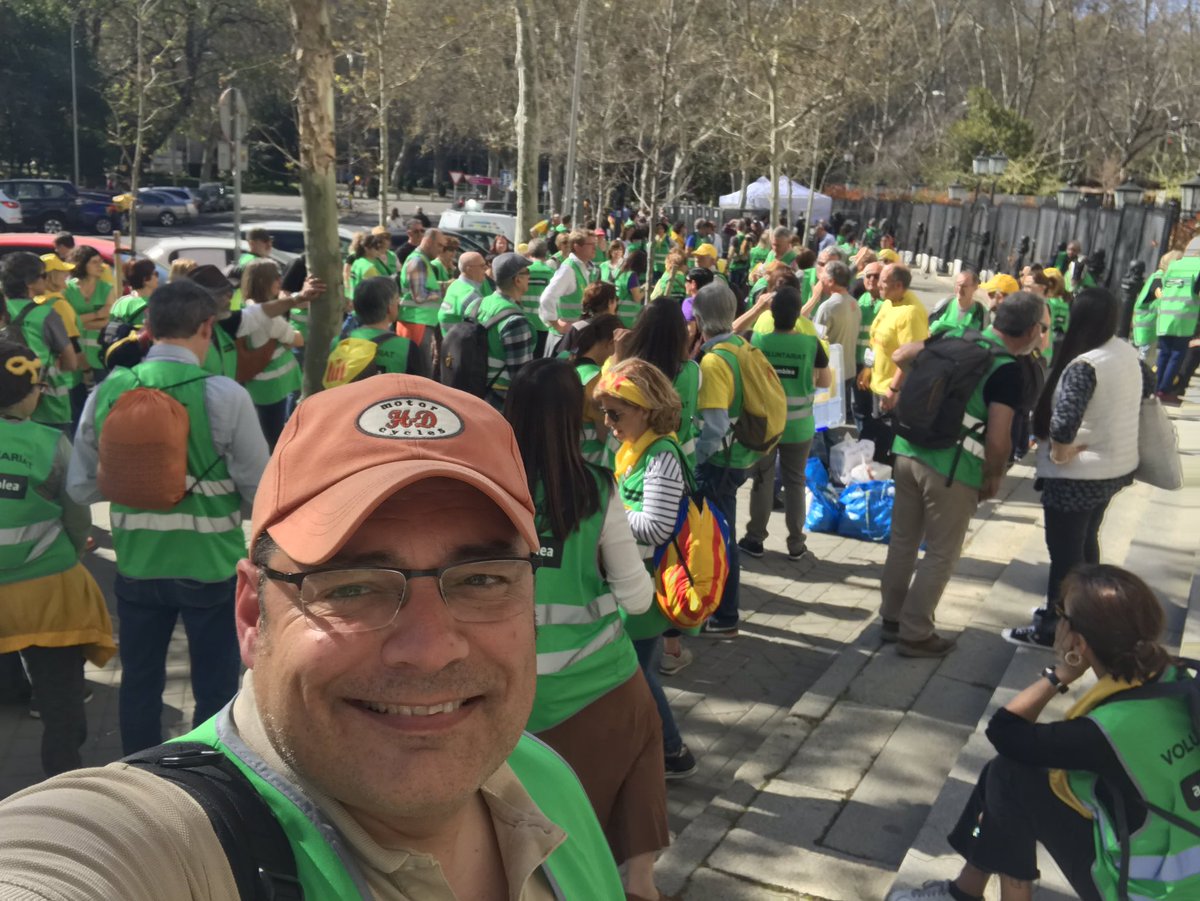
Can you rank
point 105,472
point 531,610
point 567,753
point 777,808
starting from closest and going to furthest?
point 531,610
point 567,753
point 105,472
point 777,808

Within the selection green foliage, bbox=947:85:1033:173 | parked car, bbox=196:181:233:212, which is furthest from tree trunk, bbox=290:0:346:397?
parked car, bbox=196:181:233:212

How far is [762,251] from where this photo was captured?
16906 millimetres

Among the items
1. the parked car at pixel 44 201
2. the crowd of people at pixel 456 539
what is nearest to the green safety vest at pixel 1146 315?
the crowd of people at pixel 456 539

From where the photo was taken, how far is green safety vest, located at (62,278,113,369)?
9.30 metres

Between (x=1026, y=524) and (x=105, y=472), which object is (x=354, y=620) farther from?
(x=1026, y=524)

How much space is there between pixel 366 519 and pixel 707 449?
17.2 ft

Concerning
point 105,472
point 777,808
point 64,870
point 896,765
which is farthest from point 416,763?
point 896,765

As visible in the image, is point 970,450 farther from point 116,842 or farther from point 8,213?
point 8,213

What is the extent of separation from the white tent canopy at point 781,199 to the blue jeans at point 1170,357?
56.9 feet

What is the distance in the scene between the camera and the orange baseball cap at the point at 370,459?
4.20ft

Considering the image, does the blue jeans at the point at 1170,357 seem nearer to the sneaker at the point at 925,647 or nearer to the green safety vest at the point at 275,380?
the sneaker at the point at 925,647

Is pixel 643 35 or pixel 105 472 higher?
pixel 643 35

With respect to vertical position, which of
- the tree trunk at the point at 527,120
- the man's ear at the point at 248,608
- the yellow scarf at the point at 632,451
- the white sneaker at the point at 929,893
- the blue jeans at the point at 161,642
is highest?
the tree trunk at the point at 527,120

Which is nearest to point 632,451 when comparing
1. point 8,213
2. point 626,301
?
point 626,301
